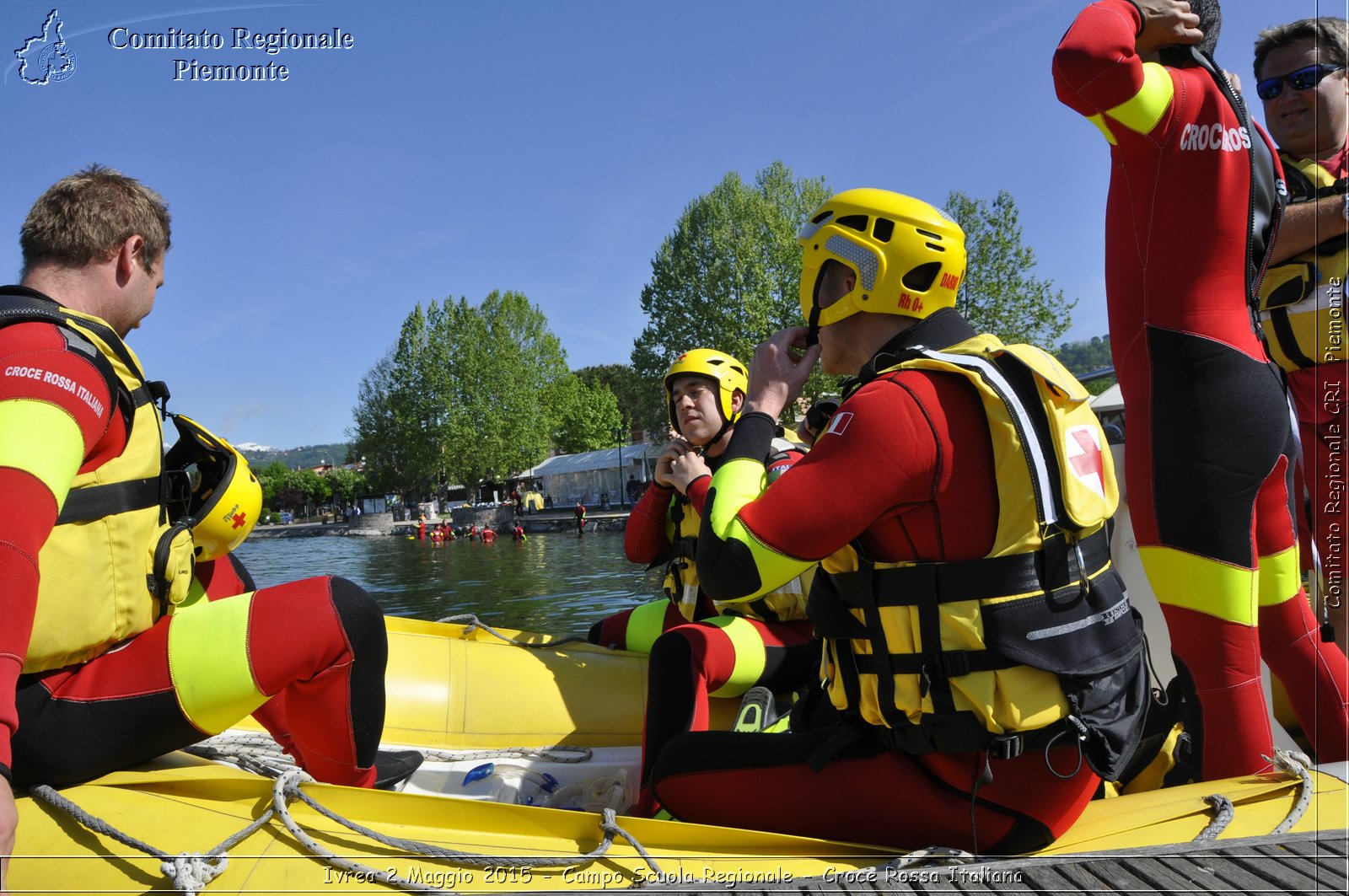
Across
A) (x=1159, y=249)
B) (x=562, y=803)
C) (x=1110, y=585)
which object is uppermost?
(x=1159, y=249)

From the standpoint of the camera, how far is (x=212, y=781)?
82.7 inches

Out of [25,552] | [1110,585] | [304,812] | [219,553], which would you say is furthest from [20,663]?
[1110,585]

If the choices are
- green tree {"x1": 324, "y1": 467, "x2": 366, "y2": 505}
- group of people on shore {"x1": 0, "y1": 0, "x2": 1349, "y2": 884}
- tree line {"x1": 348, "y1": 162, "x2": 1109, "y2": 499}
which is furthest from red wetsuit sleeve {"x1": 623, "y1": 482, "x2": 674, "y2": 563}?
green tree {"x1": 324, "y1": 467, "x2": 366, "y2": 505}

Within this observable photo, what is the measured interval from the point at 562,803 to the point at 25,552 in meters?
2.21

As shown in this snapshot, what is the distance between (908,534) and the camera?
1.77 meters

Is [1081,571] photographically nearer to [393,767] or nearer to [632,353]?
[393,767]

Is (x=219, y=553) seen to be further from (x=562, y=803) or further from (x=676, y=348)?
(x=676, y=348)

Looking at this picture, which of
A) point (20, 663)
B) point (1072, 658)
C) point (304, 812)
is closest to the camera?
point (20, 663)

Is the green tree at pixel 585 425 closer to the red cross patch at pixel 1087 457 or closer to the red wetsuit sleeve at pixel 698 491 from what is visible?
the red wetsuit sleeve at pixel 698 491

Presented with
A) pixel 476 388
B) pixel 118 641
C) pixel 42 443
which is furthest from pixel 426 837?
pixel 476 388

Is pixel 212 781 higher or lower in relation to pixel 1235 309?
lower

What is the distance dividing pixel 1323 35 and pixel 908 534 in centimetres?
267

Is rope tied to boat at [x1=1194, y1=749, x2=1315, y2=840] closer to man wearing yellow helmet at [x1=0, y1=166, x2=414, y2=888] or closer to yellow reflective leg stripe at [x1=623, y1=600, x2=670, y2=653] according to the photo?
man wearing yellow helmet at [x1=0, y1=166, x2=414, y2=888]

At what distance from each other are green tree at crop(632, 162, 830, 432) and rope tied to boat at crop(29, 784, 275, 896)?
35.2 m
